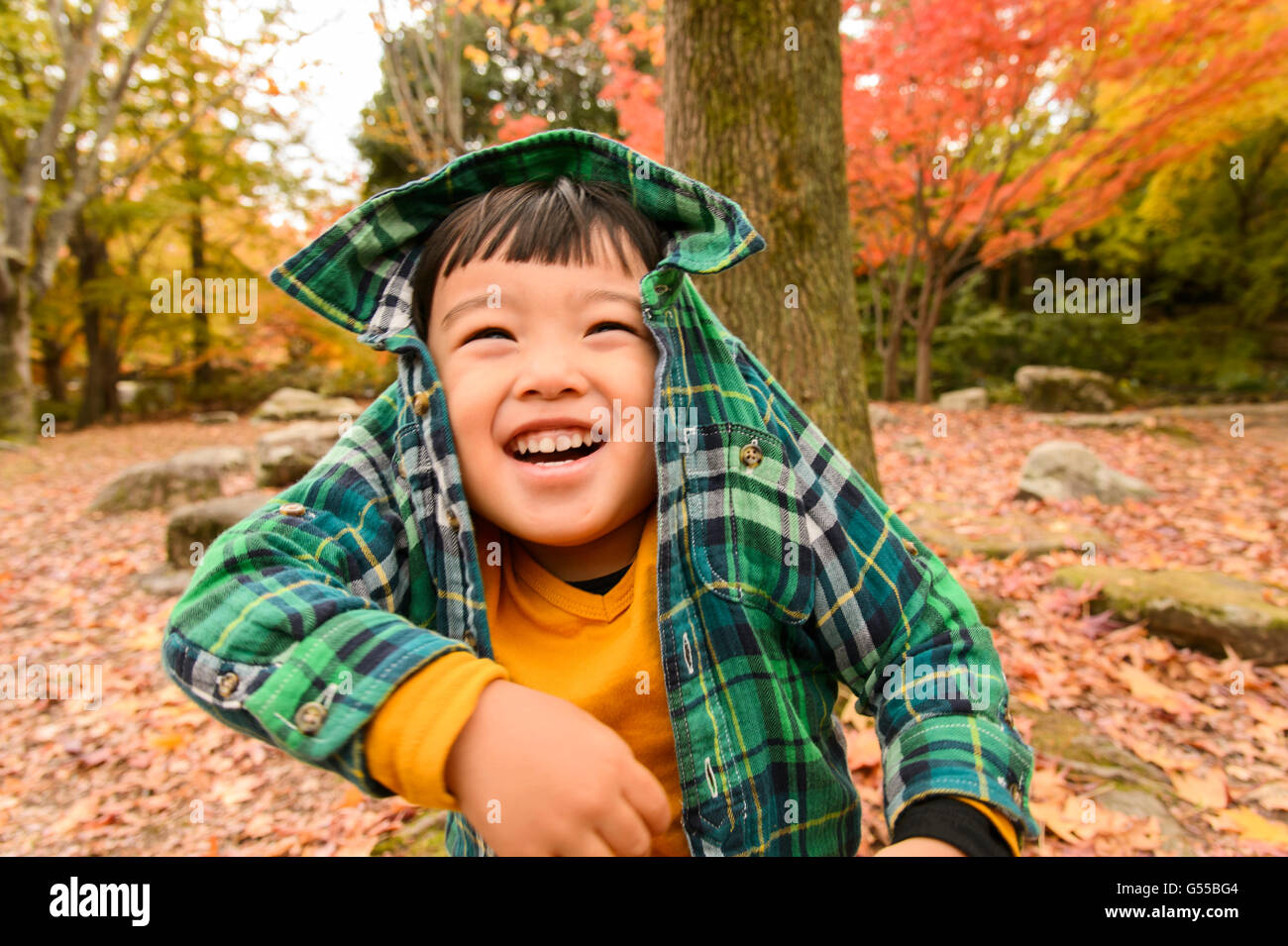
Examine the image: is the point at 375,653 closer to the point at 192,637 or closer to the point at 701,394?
the point at 192,637

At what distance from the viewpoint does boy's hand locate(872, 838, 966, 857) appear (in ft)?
3.39

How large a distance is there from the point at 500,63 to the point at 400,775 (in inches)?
622

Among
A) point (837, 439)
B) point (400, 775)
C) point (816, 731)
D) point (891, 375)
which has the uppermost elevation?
point (891, 375)

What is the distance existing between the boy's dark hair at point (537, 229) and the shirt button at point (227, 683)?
70 centimetres

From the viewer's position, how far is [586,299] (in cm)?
125

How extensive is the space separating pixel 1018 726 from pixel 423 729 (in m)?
2.79

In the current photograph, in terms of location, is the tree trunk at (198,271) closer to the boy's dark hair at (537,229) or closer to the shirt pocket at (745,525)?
the boy's dark hair at (537,229)

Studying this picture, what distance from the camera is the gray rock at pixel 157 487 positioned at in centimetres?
Answer: 691

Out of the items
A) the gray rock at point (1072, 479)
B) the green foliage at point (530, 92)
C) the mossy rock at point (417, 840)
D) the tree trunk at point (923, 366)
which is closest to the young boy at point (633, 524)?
the mossy rock at point (417, 840)

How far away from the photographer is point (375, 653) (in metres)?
0.93

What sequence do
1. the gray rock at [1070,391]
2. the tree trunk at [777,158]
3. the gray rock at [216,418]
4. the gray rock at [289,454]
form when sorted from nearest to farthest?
the tree trunk at [777,158]
the gray rock at [289,454]
the gray rock at [1070,391]
the gray rock at [216,418]

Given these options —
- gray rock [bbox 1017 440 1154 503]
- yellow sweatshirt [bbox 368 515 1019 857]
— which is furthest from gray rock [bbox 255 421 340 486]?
yellow sweatshirt [bbox 368 515 1019 857]

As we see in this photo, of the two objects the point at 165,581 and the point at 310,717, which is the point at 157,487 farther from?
the point at 310,717
